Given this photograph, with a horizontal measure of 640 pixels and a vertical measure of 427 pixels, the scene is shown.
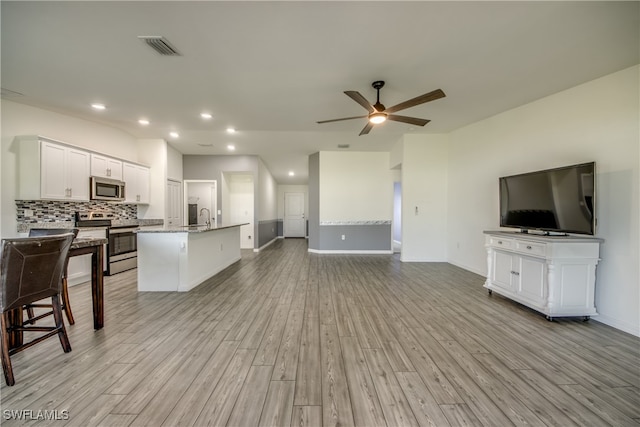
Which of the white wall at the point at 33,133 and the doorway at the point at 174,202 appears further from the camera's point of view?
the doorway at the point at 174,202

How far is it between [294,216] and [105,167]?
7.15 m

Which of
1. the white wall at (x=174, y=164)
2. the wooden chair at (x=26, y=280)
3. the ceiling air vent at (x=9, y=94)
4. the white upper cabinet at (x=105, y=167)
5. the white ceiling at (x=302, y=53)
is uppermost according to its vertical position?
the white ceiling at (x=302, y=53)

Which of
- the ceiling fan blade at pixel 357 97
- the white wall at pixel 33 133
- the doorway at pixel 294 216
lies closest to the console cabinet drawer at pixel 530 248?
the ceiling fan blade at pixel 357 97

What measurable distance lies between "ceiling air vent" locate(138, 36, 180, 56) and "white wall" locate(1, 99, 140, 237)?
2998mm

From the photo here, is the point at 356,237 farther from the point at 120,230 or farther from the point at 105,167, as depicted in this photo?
the point at 105,167

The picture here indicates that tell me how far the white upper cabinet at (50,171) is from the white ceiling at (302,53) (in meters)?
0.68

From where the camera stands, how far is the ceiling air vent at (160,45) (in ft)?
6.94

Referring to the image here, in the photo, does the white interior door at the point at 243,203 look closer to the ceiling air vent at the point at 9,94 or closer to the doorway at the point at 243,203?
the doorway at the point at 243,203

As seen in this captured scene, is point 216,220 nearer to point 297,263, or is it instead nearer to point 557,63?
point 297,263

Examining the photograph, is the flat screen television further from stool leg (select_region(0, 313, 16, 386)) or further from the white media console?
stool leg (select_region(0, 313, 16, 386))

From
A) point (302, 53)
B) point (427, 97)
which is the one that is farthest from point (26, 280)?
point (427, 97)

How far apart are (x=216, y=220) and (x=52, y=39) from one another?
192 inches

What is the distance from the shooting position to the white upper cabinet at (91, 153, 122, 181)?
13.5 ft

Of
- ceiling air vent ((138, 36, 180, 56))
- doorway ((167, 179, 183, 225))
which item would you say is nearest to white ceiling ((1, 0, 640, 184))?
ceiling air vent ((138, 36, 180, 56))
